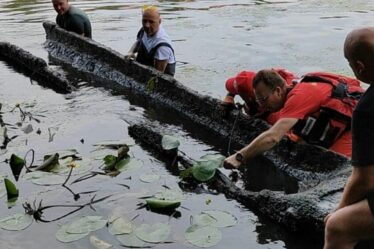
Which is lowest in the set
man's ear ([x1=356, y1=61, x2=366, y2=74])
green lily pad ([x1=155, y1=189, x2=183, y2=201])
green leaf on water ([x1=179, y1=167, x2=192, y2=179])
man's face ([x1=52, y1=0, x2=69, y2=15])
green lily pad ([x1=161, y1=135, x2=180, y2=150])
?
green lily pad ([x1=155, y1=189, x2=183, y2=201])

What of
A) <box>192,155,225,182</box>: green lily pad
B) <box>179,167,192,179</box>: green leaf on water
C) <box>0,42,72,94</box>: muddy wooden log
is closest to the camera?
<box>192,155,225,182</box>: green lily pad

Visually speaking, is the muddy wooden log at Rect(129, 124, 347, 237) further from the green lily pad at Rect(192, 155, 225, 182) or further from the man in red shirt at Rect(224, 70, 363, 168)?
the man in red shirt at Rect(224, 70, 363, 168)

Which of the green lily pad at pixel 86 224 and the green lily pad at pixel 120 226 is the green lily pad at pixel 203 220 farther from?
the green lily pad at pixel 86 224

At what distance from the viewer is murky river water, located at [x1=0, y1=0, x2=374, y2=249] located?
5.27 metres

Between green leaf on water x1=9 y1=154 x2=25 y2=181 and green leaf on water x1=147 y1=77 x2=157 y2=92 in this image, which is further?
green leaf on water x1=147 y1=77 x2=157 y2=92

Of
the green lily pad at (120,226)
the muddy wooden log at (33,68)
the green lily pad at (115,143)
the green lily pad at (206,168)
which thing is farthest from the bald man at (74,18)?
the green lily pad at (120,226)

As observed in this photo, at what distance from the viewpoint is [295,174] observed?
631 cm

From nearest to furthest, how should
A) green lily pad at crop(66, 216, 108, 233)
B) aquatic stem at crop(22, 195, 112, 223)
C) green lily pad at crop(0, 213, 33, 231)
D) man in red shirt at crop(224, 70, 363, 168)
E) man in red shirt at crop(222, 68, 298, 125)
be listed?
green lily pad at crop(66, 216, 108, 233)
green lily pad at crop(0, 213, 33, 231)
aquatic stem at crop(22, 195, 112, 223)
man in red shirt at crop(224, 70, 363, 168)
man in red shirt at crop(222, 68, 298, 125)

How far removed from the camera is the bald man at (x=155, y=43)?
9141 mm

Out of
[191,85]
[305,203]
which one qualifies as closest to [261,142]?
[305,203]

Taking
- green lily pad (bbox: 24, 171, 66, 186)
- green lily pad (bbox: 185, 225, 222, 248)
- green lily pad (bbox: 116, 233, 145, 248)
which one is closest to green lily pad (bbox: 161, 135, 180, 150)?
green lily pad (bbox: 24, 171, 66, 186)

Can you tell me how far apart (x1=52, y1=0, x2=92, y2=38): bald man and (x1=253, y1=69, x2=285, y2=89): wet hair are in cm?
719

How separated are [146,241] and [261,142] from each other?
1.48 meters

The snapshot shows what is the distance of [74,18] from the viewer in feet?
39.6
